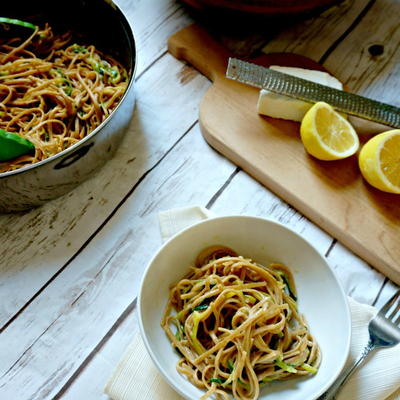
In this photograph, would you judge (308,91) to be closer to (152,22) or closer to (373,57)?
(373,57)

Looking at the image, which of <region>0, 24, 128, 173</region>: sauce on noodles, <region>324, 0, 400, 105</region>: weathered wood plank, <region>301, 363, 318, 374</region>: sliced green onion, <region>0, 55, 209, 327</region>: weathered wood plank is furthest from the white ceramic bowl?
<region>324, 0, 400, 105</region>: weathered wood plank

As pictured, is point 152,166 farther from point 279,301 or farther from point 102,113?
point 279,301

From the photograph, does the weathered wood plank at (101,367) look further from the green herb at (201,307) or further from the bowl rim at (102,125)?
the bowl rim at (102,125)

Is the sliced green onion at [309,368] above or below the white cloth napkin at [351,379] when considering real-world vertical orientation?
above

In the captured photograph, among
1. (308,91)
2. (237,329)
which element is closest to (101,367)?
(237,329)

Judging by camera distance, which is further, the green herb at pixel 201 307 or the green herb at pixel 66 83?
the green herb at pixel 66 83

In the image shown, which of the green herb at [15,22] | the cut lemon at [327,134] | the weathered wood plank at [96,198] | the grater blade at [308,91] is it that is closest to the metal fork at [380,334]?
the cut lemon at [327,134]

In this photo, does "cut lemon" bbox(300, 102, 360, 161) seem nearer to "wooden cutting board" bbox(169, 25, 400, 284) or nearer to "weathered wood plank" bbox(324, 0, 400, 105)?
"wooden cutting board" bbox(169, 25, 400, 284)
